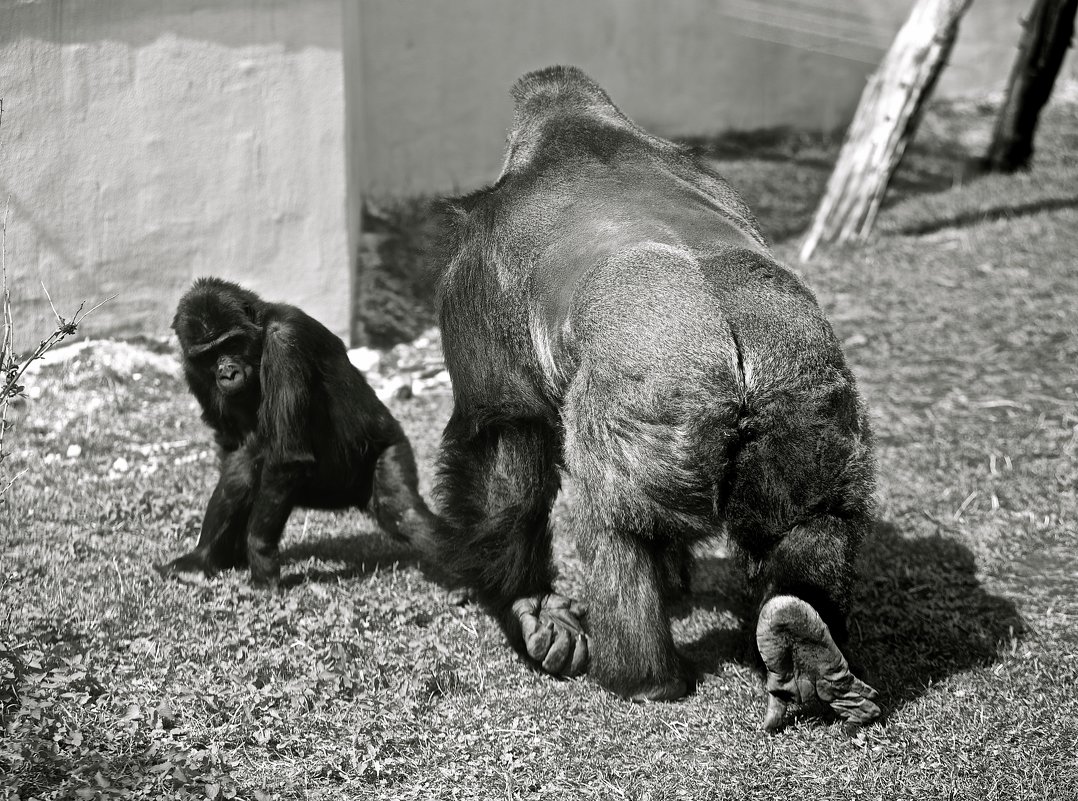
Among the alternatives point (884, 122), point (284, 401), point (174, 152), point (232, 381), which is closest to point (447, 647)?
point (284, 401)

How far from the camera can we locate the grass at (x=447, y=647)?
3.70 meters

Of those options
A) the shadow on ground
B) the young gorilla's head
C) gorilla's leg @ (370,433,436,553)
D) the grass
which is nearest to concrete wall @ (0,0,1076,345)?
the grass

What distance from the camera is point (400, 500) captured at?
5.14 metres

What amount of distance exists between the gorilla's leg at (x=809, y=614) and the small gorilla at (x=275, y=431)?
179cm

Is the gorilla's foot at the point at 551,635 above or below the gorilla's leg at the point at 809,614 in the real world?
below

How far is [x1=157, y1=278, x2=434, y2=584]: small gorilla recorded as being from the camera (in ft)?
16.0

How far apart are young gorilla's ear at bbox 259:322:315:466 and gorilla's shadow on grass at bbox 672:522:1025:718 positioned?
5.44ft

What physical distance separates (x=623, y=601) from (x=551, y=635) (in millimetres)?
518

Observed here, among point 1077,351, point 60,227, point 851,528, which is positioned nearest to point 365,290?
point 60,227

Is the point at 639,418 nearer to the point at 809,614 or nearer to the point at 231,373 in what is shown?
the point at 809,614

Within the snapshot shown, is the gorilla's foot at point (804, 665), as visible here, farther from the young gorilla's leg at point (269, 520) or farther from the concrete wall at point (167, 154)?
the concrete wall at point (167, 154)

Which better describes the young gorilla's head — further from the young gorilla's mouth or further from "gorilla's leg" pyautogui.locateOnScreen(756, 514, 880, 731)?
"gorilla's leg" pyautogui.locateOnScreen(756, 514, 880, 731)

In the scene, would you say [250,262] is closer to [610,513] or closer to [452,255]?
[452,255]

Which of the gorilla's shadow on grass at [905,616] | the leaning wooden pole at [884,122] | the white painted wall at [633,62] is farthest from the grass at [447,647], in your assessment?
the white painted wall at [633,62]
